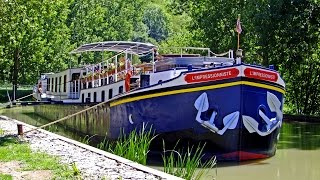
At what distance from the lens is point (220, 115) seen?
14.2m

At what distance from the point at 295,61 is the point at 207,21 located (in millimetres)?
9953

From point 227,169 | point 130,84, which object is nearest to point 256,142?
point 227,169

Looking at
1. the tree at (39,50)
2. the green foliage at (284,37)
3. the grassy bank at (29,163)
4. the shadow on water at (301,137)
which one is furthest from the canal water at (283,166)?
the tree at (39,50)

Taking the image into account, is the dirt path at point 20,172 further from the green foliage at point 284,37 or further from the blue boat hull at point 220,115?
the green foliage at point 284,37

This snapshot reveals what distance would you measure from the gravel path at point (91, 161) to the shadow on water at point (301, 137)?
918 centimetres

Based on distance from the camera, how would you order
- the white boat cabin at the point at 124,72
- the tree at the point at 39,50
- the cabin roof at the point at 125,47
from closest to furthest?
the white boat cabin at the point at 124,72 → the cabin roof at the point at 125,47 → the tree at the point at 39,50

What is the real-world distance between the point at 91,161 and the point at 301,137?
14197 millimetres

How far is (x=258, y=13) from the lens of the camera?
107 feet

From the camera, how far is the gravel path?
856cm

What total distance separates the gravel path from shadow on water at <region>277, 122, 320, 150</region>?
30.1 ft

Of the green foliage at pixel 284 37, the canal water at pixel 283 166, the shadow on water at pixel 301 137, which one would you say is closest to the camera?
the canal water at pixel 283 166

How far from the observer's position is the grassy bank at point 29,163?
875 centimetres

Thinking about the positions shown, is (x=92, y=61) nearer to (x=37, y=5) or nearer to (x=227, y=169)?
(x=37, y=5)

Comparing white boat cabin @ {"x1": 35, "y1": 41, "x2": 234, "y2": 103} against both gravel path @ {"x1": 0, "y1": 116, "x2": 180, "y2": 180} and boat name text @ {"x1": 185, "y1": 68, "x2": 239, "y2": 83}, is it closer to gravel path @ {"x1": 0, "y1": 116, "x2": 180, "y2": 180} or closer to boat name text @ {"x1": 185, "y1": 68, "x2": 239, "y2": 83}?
boat name text @ {"x1": 185, "y1": 68, "x2": 239, "y2": 83}
